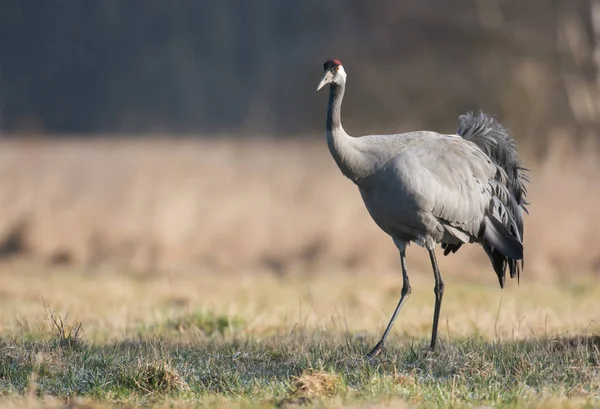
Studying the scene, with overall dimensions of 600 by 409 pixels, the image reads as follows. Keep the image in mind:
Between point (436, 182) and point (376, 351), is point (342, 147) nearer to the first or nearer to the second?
point (436, 182)

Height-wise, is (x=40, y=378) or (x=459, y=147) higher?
(x=459, y=147)

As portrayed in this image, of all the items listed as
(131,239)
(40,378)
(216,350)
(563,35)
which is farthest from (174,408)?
(563,35)

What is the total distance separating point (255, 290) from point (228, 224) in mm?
2348

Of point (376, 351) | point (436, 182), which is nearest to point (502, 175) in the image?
point (436, 182)

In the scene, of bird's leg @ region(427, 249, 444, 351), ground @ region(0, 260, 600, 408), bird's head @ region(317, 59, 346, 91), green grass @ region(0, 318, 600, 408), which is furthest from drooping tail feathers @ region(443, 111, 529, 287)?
bird's head @ region(317, 59, 346, 91)

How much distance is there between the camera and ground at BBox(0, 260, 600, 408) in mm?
5355

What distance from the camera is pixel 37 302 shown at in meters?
10.6

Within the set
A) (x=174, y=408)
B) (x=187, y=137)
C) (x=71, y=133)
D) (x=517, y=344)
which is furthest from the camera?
(x=71, y=133)

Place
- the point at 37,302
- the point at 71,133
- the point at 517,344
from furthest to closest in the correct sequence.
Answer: the point at 71,133 < the point at 37,302 < the point at 517,344

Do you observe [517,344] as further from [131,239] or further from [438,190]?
[131,239]

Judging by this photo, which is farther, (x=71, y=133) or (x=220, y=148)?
(x=71, y=133)

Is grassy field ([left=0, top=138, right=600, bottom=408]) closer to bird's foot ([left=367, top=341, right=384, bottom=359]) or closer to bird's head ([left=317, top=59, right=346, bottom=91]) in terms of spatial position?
bird's foot ([left=367, top=341, right=384, bottom=359])

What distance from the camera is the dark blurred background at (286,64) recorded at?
17359mm

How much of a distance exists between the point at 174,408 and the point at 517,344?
2.59m
